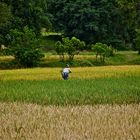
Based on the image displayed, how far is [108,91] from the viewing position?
24.1m

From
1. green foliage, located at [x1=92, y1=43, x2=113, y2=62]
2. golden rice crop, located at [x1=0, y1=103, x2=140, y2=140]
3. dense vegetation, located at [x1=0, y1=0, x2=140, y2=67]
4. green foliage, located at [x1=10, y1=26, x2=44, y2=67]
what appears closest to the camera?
golden rice crop, located at [x1=0, y1=103, x2=140, y2=140]

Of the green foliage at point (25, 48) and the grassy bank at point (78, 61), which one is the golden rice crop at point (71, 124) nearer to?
the green foliage at point (25, 48)

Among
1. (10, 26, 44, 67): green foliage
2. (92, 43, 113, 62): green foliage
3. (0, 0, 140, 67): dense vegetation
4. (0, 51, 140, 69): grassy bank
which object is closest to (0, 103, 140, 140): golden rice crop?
(10, 26, 44, 67): green foliage

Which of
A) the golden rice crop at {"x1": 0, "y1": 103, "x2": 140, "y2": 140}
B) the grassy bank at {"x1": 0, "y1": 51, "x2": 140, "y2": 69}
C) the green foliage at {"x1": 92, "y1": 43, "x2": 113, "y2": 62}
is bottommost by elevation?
the grassy bank at {"x1": 0, "y1": 51, "x2": 140, "y2": 69}

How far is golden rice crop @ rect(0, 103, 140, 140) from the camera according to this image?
34.6 feet

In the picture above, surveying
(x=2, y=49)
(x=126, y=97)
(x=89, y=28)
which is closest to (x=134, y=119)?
(x=126, y=97)

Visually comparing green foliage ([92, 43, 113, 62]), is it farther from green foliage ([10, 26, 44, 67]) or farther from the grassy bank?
green foliage ([10, 26, 44, 67])

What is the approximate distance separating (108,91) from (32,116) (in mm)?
10685

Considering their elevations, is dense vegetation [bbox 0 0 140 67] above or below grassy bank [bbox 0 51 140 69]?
above

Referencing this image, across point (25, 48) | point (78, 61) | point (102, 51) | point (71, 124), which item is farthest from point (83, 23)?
point (71, 124)

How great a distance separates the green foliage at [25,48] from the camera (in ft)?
210

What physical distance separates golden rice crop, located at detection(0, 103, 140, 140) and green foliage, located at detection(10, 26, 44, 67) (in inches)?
1889

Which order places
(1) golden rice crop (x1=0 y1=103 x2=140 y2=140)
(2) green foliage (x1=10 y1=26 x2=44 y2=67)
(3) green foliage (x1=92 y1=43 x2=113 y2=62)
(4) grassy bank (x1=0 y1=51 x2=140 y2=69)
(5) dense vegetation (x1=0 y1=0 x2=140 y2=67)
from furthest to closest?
(5) dense vegetation (x1=0 y1=0 x2=140 y2=67) → (3) green foliage (x1=92 y1=43 x2=113 y2=62) → (4) grassy bank (x1=0 y1=51 x2=140 y2=69) → (2) green foliage (x1=10 y1=26 x2=44 y2=67) → (1) golden rice crop (x1=0 y1=103 x2=140 y2=140)

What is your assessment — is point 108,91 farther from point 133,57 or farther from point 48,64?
point 133,57
